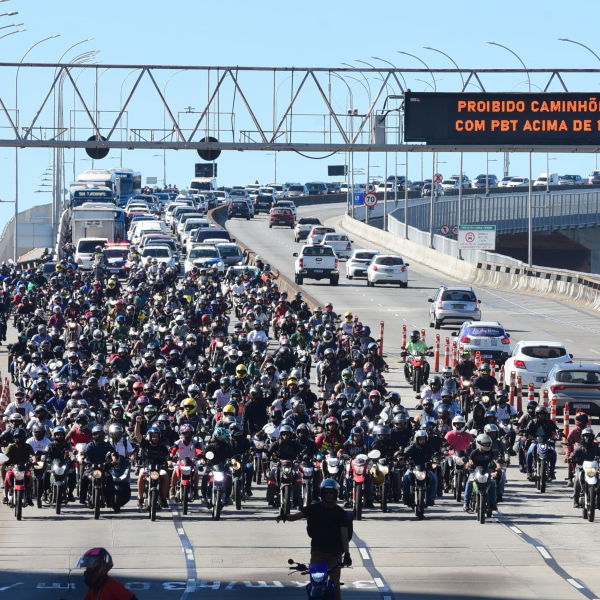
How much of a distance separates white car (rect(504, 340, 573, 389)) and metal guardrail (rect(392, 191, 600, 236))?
3171 inches

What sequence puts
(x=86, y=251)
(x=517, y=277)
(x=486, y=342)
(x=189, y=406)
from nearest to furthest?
1. (x=189, y=406)
2. (x=486, y=342)
3. (x=517, y=277)
4. (x=86, y=251)

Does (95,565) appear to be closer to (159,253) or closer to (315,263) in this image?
(315,263)

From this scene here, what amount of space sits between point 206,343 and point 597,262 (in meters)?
90.8

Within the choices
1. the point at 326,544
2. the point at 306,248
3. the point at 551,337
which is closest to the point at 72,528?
the point at 326,544

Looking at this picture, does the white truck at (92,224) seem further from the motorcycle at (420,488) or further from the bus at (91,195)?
the motorcycle at (420,488)

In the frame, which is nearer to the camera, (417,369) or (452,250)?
(417,369)

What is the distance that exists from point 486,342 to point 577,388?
24.8 ft

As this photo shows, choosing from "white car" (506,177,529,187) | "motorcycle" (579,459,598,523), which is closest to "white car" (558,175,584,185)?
"white car" (506,177,529,187)

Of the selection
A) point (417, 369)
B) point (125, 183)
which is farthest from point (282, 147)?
point (125, 183)

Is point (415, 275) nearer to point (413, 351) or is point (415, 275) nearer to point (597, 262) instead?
point (413, 351)

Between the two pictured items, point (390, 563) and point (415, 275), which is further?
point (415, 275)

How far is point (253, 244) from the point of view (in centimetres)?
8775

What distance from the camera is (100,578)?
1045 cm

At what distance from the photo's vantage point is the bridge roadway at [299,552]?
15.9 m
